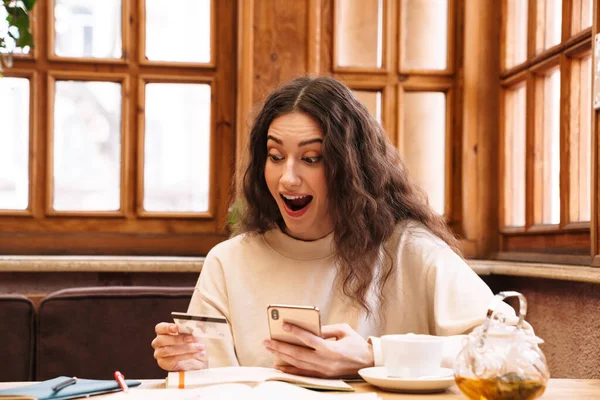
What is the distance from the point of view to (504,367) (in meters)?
1.15

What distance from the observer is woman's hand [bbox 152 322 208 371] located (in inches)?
64.6

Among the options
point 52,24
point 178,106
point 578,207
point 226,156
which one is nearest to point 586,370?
point 578,207

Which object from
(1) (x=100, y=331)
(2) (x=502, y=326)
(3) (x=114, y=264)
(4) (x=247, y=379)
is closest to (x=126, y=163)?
(3) (x=114, y=264)

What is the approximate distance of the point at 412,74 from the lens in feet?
10.8

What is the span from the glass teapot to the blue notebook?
61cm

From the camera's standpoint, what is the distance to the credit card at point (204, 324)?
1.46 meters

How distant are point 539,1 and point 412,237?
1.20 metres

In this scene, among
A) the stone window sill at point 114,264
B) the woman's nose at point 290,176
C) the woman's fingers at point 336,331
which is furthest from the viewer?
the stone window sill at point 114,264

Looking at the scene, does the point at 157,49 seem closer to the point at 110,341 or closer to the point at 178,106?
the point at 178,106

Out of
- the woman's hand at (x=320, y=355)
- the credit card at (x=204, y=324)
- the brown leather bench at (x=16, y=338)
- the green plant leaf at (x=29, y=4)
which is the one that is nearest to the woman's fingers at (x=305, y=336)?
the woman's hand at (x=320, y=355)

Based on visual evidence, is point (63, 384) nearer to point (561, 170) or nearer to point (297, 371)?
point (297, 371)

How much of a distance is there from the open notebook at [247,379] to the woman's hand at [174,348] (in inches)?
5.0

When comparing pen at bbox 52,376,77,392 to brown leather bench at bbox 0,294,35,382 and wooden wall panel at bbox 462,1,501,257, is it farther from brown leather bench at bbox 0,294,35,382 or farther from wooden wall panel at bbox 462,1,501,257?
wooden wall panel at bbox 462,1,501,257

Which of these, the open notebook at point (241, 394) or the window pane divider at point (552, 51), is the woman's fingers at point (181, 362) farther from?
the window pane divider at point (552, 51)
